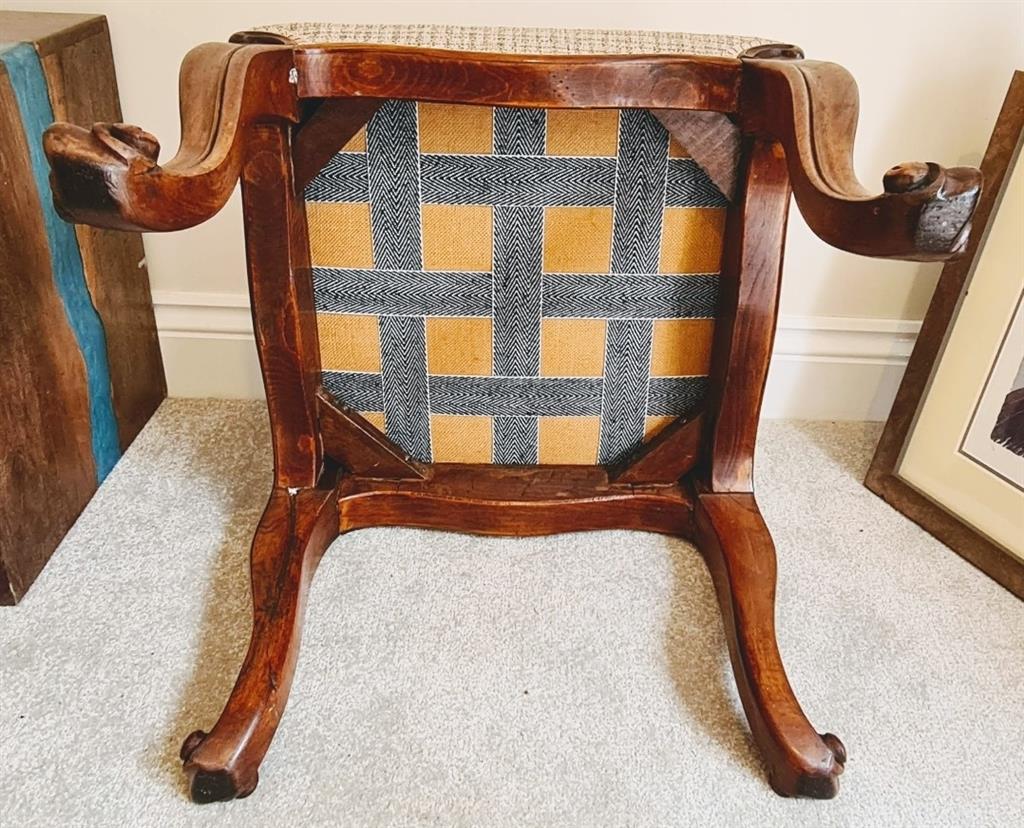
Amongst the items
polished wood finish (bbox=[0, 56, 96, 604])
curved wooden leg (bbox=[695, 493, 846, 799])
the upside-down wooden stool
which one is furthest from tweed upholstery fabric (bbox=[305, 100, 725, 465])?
polished wood finish (bbox=[0, 56, 96, 604])

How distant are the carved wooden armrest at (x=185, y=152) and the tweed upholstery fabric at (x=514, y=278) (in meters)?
0.17

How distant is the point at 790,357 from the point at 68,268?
982 mm

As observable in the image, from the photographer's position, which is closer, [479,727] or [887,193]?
[887,193]

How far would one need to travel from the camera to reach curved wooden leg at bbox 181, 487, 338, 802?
0.81m

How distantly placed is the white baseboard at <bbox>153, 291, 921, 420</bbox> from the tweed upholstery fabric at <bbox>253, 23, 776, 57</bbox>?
0.52m

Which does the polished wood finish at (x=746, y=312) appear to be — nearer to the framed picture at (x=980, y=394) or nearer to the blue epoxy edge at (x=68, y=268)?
the framed picture at (x=980, y=394)

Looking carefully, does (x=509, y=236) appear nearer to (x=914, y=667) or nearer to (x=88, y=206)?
(x=88, y=206)

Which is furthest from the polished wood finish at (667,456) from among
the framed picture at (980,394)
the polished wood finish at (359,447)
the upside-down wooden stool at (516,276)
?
the framed picture at (980,394)

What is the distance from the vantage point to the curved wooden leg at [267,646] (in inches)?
31.7

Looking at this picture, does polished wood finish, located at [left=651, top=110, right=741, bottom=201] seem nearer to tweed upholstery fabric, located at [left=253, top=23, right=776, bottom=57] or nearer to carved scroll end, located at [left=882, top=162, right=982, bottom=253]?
tweed upholstery fabric, located at [left=253, top=23, right=776, bottom=57]

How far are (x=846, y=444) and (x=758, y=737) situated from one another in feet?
2.08

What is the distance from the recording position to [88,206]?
1.95ft

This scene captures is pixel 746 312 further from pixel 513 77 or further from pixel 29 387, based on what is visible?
pixel 29 387

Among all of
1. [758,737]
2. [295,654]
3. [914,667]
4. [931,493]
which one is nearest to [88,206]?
[295,654]
